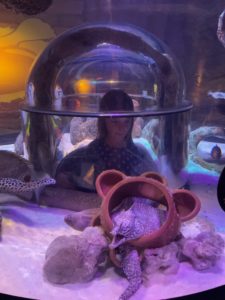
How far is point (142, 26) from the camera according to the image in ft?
15.0

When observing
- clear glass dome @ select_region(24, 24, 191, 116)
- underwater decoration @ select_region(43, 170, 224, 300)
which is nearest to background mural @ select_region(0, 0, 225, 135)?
clear glass dome @ select_region(24, 24, 191, 116)

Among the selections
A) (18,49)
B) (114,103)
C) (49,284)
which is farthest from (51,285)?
(18,49)

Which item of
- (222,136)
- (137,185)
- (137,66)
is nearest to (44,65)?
(137,66)

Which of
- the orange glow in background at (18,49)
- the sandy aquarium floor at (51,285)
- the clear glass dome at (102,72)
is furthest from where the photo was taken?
the orange glow in background at (18,49)

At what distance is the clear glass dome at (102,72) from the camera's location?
2326 mm

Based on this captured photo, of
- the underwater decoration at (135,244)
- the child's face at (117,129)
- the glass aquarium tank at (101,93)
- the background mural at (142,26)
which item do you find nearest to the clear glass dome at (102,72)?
the glass aquarium tank at (101,93)

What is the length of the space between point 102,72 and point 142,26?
260 centimetres

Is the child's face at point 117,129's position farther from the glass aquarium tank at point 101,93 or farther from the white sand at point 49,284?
the white sand at point 49,284

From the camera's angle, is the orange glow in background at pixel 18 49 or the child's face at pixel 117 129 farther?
the orange glow in background at pixel 18 49

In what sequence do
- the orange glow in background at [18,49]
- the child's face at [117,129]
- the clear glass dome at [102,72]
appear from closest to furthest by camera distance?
1. the child's face at [117,129]
2. the clear glass dome at [102,72]
3. the orange glow in background at [18,49]

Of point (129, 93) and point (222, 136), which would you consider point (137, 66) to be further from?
point (222, 136)

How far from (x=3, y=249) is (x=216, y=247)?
1.16m

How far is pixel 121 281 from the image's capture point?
4.75 feet

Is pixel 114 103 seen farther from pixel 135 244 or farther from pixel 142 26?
pixel 142 26
